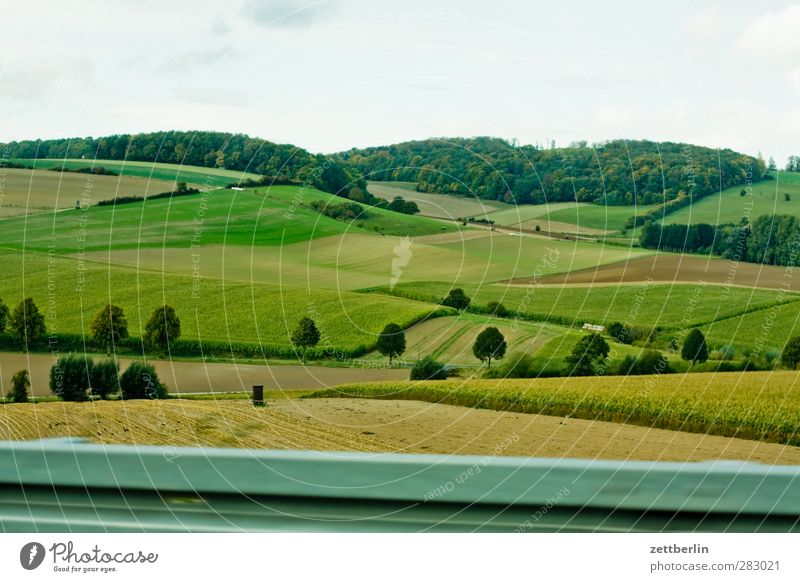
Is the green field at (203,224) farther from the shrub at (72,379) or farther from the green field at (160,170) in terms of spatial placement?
the shrub at (72,379)

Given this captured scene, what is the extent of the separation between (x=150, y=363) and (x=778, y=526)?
3405mm

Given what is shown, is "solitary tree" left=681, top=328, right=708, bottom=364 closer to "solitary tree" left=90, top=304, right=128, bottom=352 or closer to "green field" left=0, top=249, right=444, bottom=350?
"green field" left=0, top=249, right=444, bottom=350

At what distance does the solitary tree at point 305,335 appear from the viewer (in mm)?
5504

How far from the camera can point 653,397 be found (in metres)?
5.21

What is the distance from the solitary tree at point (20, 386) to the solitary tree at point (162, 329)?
760 mm

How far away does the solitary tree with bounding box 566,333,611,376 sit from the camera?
5.41 meters

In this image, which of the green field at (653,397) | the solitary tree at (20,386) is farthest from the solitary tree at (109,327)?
the green field at (653,397)

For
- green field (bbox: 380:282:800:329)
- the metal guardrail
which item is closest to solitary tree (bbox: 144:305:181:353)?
the metal guardrail

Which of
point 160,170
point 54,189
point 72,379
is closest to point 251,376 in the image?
point 72,379

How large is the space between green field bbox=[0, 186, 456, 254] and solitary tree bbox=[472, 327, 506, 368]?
2.02 ft

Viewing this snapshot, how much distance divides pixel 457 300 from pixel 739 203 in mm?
1692

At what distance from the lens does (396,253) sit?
17.8 feet

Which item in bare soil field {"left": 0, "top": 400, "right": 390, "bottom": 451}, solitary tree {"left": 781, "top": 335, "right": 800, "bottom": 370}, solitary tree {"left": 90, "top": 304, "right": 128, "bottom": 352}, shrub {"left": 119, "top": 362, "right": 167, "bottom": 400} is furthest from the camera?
solitary tree {"left": 90, "top": 304, "right": 128, "bottom": 352}

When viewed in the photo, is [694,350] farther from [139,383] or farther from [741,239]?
[139,383]
